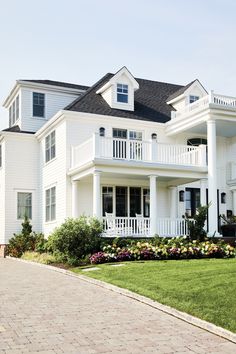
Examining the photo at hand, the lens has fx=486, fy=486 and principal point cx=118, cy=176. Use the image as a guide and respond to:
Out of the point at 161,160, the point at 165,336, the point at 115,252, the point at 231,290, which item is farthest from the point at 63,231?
the point at 165,336

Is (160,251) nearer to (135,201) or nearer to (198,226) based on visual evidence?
(198,226)

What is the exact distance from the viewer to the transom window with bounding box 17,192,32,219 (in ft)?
89.7

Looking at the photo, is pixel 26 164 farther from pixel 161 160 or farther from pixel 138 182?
pixel 161 160

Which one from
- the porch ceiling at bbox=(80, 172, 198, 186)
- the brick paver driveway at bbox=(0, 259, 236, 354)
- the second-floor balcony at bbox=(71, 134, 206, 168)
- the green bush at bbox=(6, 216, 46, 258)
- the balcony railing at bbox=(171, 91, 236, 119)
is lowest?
the brick paver driveway at bbox=(0, 259, 236, 354)

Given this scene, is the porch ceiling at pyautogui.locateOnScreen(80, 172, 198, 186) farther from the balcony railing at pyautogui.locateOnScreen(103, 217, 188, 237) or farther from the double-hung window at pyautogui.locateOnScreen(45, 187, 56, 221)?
the double-hung window at pyautogui.locateOnScreen(45, 187, 56, 221)

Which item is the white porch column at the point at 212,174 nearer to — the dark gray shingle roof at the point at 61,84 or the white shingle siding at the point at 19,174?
the white shingle siding at the point at 19,174

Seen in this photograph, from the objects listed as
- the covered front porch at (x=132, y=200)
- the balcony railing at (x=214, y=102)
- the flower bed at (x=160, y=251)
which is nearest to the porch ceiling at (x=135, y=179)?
the covered front porch at (x=132, y=200)

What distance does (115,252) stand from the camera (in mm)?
17703

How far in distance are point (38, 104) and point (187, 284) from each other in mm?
19940

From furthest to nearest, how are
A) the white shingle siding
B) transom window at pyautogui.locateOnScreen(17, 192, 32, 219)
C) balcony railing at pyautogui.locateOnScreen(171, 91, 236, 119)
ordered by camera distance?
1. transom window at pyautogui.locateOnScreen(17, 192, 32, 219)
2. the white shingle siding
3. balcony railing at pyautogui.locateOnScreen(171, 91, 236, 119)

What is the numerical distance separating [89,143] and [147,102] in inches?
288

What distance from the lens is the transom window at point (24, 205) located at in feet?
89.7

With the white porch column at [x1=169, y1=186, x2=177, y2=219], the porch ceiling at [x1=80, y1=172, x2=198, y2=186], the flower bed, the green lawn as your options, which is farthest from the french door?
the green lawn

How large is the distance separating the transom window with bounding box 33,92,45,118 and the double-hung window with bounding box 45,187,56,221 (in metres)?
5.22
